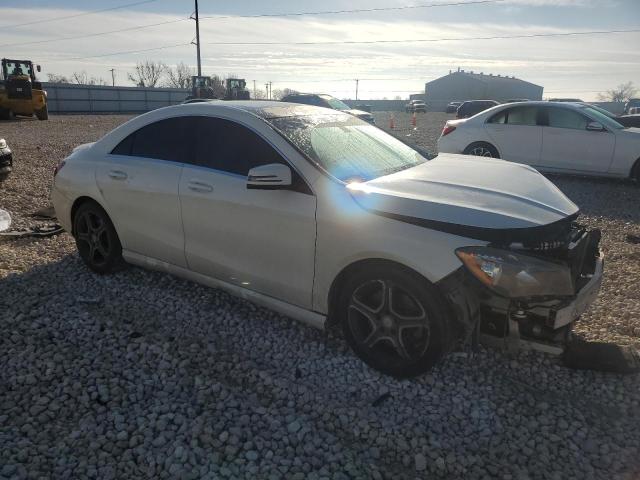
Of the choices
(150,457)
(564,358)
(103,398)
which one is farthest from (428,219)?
(103,398)

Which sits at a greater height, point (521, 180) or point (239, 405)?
point (521, 180)

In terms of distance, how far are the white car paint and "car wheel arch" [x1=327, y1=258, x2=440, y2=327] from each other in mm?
27

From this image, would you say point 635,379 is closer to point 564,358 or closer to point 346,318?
point 564,358

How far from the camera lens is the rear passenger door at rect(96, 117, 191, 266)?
13.3ft

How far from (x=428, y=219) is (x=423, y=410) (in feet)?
3.68

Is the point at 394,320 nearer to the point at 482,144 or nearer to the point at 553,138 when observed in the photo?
the point at 482,144

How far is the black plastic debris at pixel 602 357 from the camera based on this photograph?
10.6 ft

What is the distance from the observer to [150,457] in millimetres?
2527

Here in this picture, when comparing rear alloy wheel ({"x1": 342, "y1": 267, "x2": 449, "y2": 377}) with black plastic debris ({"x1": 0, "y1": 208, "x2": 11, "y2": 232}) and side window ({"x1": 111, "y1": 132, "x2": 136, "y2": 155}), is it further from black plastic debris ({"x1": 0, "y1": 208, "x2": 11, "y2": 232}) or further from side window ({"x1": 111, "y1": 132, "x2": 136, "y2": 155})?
black plastic debris ({"x1": 0, "y1": 208, "x2": 11, "y2": 232})

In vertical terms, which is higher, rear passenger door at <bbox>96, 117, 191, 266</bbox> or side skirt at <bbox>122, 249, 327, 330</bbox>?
rear passenger door at <bbox>96, 117, 191, 266</bbox>

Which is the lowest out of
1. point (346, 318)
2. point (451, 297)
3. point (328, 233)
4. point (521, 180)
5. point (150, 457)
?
point (150, 457)

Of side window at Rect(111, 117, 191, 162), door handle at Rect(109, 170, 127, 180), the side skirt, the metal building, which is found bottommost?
the side skirt

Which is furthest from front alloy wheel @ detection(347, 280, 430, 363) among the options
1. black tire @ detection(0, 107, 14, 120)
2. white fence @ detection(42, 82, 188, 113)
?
white fence @ detection(42, 82, 188, 113)

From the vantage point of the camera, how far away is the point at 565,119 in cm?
919
